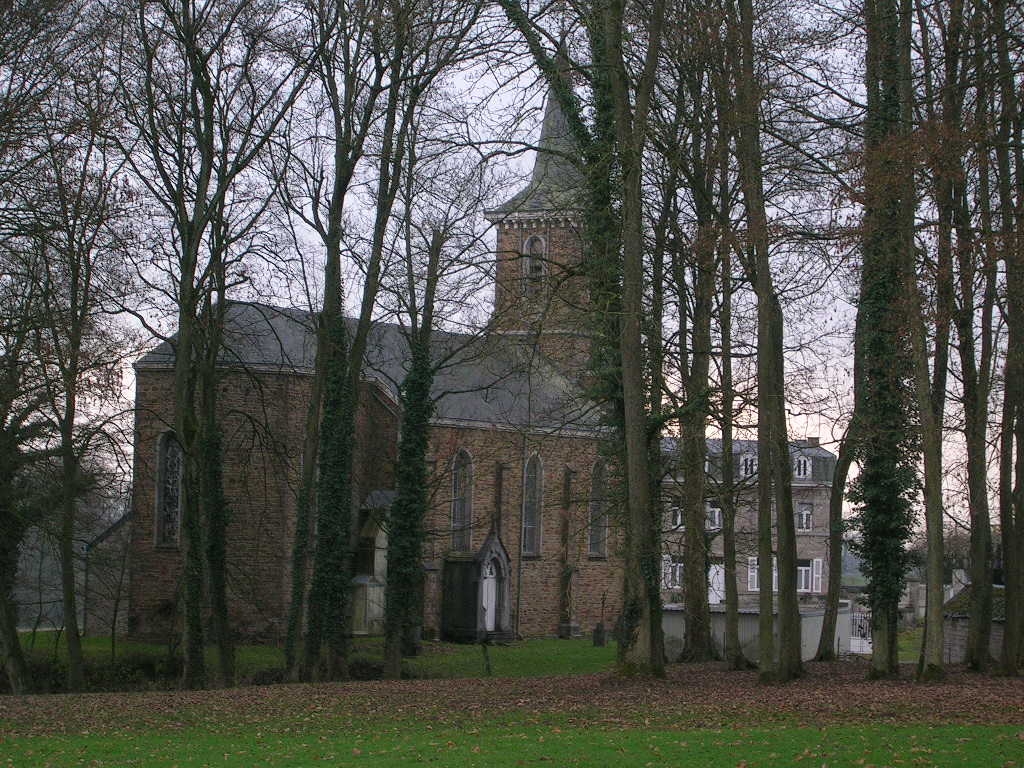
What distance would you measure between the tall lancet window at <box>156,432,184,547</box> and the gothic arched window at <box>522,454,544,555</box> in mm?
13768

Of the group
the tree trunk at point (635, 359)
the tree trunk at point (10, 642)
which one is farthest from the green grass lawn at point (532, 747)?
the tree trunk at point (10, 642)

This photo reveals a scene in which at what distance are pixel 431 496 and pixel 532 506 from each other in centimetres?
1588

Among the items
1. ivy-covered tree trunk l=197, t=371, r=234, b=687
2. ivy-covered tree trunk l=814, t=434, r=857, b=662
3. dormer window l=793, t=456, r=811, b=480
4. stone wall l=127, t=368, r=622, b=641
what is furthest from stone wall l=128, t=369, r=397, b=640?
dormer window l=793, t=456, r=811, b=480

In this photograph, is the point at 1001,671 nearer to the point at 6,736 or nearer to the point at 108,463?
the point at 6,736

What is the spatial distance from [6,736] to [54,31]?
10.5 meters

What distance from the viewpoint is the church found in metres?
35.1

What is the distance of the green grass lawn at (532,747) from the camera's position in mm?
10266

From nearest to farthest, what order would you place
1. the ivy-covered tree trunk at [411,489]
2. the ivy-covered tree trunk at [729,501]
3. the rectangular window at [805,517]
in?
the ivy-covered tree trunk at [729,501], the ivy-covered tree trunk at [411,489], the rectangular window at [805,517]

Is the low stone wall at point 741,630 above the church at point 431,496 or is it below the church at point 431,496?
below

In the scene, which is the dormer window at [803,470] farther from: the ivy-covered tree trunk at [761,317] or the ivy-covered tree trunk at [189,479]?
the ivy-covered tree trunk at [761,317]

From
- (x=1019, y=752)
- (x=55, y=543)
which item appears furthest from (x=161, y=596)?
(x=1019, y=752)

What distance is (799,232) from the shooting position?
57.7 feet

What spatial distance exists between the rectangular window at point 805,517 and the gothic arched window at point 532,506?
21.0m

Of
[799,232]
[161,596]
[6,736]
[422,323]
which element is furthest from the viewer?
[161,596]
